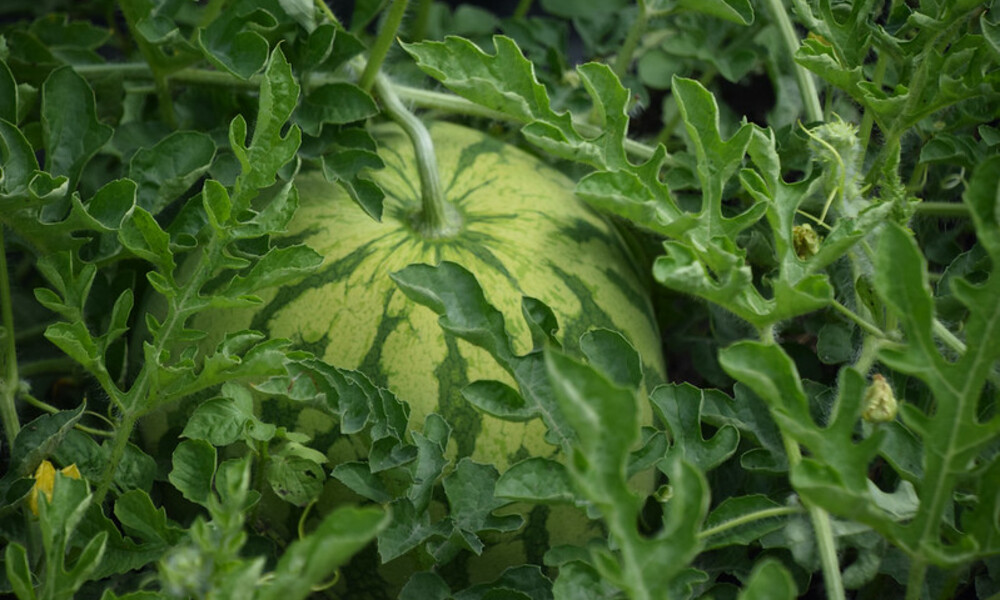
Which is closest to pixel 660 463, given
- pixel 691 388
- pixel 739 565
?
pixel 691 388

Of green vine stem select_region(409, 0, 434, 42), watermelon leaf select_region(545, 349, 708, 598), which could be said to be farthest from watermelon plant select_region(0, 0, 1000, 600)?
green vine stem select_region(409, 0, 434, 42)

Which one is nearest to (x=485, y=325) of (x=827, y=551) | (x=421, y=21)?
(x=827, y=551)

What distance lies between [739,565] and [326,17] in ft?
2.80

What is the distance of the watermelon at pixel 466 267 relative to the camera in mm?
1234

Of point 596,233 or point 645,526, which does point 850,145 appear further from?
point 645,526

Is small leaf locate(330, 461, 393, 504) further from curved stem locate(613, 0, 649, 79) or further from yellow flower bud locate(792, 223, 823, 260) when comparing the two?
curved stem locate(613, 0, 649, 79)

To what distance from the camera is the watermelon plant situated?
2.79 ft

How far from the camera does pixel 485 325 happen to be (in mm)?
1055

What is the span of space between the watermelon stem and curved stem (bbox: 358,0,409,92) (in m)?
0.03

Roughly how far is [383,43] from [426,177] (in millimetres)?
179

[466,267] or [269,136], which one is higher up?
[269,136]

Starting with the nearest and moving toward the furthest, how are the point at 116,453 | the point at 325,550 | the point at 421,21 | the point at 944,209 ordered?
the point at 325,550
the point at 116,453
the point at 944,209
the point at 421,21

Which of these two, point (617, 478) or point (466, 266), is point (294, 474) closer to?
point (466, 266)

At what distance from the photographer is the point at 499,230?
55.0 inches
